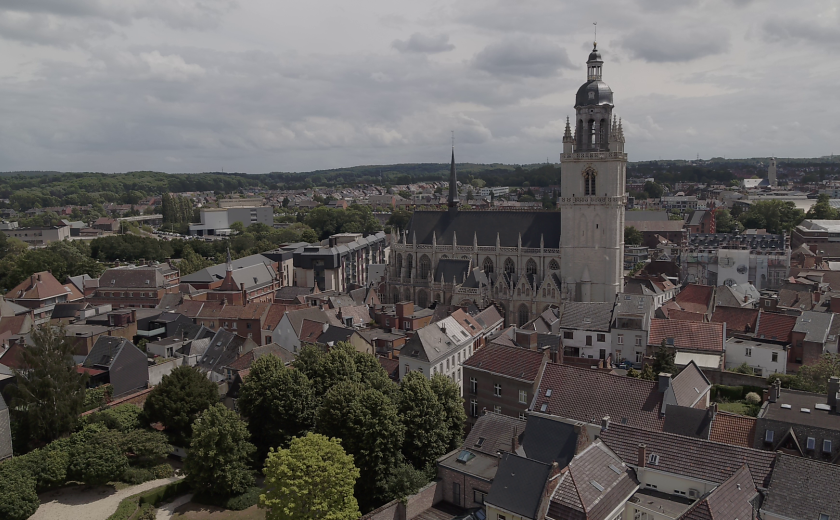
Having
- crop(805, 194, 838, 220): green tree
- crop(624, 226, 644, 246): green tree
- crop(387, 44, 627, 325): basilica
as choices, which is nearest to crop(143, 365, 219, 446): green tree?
crop(387, 44, 627, 325): basilica

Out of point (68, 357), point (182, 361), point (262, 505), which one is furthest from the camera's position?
point (182, 361)

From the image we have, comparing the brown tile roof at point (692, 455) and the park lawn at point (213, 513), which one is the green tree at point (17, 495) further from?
the brown tile roof at point (692, 455)

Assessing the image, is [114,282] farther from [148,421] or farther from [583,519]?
[583,519]

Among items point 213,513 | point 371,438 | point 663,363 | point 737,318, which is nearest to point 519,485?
point 371,438

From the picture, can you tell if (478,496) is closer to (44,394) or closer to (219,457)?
(219,457)

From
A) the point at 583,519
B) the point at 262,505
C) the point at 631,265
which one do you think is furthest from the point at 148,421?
the point at 631,265

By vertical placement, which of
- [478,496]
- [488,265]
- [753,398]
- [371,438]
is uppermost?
[488,265]
